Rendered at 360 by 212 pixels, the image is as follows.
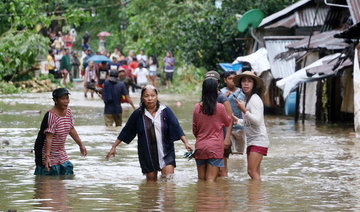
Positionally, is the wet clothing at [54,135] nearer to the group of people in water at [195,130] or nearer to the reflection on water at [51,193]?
the group of people in water at [195,130]

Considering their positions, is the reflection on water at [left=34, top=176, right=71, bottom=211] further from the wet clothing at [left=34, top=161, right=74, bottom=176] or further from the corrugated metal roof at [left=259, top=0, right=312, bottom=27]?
the corrugated metal roof at [left=259, top=0, right=312, bottom=27]

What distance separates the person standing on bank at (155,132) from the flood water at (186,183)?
12.3 inches

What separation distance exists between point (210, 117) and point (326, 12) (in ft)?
57.3

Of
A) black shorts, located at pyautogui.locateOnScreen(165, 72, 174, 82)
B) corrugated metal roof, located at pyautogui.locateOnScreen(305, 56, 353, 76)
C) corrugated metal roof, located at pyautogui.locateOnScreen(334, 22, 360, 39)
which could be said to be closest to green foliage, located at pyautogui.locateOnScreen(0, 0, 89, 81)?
corrugated metal roof, located at pyautogui.locateOnScreen(305, 56, 353, 76)

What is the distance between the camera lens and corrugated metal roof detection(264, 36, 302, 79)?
2625cm

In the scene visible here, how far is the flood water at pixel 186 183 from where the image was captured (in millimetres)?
9311

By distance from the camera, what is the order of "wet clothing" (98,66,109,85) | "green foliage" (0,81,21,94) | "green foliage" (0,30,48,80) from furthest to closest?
"green foliage" (0,81,21,94)
"wet clothing" (98,66,109,85)
"green foliage" (0,30,48,80)

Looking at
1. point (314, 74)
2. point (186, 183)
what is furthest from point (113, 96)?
point (186, 183)

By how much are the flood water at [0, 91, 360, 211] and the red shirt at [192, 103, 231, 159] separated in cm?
45

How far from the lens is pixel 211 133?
1039 cm

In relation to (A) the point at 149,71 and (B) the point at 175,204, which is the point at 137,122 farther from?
(A) the point at 149,71

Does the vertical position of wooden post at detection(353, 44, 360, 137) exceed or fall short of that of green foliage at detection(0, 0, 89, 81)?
it falls short

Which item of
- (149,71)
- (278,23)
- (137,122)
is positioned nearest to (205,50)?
(278,23)

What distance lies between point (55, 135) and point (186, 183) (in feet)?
5.86
